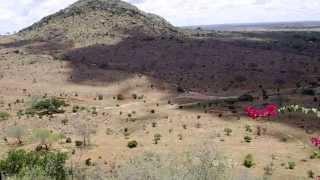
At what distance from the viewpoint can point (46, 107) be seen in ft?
205

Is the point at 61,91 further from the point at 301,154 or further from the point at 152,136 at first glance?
the point at 301,154

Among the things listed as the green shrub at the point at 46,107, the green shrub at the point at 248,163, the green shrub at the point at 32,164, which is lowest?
the green shrub at the point at 46,107

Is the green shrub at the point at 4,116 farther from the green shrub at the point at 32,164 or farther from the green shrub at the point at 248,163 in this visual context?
the green shrub at the point at 248,163

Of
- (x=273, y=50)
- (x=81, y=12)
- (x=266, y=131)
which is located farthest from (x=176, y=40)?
(x=266, y=131)

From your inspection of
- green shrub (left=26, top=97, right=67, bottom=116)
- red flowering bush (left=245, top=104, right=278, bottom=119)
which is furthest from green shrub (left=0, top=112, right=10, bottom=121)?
red flowering bush (left=245, top=104, right=278, bottom=119)

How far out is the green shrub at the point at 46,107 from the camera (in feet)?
197

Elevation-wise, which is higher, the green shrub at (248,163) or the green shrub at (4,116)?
the green shrub at (248,163)

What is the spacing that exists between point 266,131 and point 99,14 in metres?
99.3

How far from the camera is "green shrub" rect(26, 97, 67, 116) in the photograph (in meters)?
60.0

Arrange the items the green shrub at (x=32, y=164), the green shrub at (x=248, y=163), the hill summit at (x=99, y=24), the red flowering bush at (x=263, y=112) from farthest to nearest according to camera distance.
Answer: the hill summit at (x=99, y=24) → the red flowering bush at (x=263, y=112) → the green shrub at (x=248, y=163) → the green shrub at (x=32, y=164)

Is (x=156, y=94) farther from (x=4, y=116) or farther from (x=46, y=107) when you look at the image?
(x=4, y=116)

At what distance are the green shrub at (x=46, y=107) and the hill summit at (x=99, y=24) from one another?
51733 mm

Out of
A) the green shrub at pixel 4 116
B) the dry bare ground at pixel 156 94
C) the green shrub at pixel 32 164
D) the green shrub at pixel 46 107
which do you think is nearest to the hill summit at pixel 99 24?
Result: the dry bare ground at pixel 156 94

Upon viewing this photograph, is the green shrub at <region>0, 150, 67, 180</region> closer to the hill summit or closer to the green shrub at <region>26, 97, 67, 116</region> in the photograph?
the green shrub at <region>26, 97, 67, 116</region>
